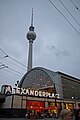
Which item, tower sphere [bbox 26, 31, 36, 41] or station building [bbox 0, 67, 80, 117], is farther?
tower sphere [bbox 26, 31, 36, 41]

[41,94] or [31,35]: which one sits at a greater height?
[31,35]

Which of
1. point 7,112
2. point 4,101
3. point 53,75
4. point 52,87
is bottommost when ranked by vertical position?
point 7,112

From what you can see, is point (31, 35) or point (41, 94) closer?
point (41, 94)

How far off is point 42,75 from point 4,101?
39.5 metres

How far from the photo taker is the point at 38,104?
51219mm

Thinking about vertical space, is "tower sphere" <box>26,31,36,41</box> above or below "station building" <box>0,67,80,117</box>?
above

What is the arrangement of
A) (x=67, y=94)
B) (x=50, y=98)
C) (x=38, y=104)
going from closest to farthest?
(x=38, y=104) → (x=50, y=98) → (x=67, y=94)

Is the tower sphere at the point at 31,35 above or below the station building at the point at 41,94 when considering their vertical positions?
above

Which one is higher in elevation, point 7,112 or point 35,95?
point 35,95

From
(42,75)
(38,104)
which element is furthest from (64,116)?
(42,75)

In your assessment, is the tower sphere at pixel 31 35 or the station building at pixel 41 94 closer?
the station building at pixel 41 94

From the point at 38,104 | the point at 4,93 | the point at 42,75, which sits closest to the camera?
the point at 4,93

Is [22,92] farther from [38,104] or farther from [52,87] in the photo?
[52,87]

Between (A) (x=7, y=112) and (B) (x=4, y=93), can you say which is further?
(B) (x=4, y=93)
